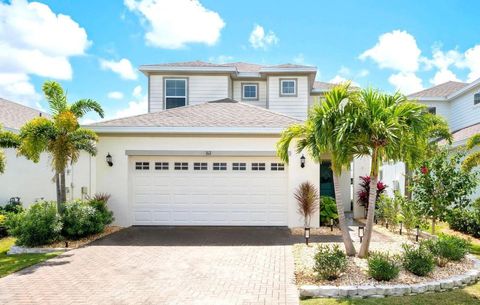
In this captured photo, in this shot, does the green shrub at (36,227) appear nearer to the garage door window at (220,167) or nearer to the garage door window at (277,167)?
the garage door window at (220,167)

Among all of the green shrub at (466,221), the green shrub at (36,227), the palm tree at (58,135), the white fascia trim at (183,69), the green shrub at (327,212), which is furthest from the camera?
the white fascia trim at (183,69)

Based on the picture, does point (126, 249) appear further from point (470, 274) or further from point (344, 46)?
point (344, 46)

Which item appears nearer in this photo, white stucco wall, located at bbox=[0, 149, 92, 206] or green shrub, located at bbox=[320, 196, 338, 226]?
green shrub, located at bbox=[320, 196, 338, 226]

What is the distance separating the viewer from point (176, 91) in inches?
761

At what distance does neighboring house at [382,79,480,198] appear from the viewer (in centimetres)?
1989

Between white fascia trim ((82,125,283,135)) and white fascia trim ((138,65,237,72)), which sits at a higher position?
white fascia trim ((138,65,237,72))

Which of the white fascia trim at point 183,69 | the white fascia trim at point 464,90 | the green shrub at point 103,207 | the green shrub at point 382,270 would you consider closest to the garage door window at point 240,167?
the green shrub at point 103,207

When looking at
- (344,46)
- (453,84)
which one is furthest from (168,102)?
(453,84)

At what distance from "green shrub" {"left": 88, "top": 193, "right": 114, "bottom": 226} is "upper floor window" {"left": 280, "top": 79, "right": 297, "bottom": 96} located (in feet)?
35.4

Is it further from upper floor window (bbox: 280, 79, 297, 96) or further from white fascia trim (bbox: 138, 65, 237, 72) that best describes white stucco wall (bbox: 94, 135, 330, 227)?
upper floor window (bbox: 280, 79, 297, 96)

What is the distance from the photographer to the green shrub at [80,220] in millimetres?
10789

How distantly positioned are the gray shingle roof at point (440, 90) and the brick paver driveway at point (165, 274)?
1700 cm

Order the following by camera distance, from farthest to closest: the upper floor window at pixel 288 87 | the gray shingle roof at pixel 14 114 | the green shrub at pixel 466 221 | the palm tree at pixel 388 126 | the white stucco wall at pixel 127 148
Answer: the upper floor window at pixel 288 87 < the gray shingle roof at pixel 14 114 < the white stucco wall at pixel 127 148 < the green shrub at pixel 466 221 < the palm tree at pixel 388 126

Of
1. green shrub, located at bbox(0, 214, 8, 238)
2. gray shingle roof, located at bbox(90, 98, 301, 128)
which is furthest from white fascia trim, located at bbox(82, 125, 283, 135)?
green shrub, located at bbox(0, 214, 8, 238)
